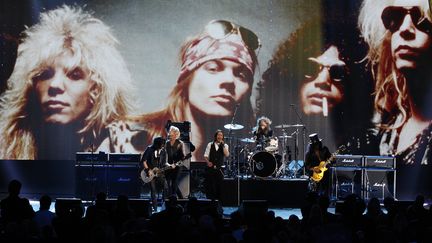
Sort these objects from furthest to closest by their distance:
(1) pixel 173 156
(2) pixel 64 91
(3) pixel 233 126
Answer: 1. (2) pixel 64 91
2. (3) pixel 233 126
3. (1) pixel 173 156

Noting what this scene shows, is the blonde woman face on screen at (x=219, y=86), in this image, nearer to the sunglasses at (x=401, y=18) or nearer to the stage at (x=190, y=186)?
the stage at (x=190, y=186)

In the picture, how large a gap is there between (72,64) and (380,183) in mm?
8048

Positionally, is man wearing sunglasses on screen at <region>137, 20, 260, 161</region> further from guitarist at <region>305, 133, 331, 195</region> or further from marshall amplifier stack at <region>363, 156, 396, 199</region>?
marshall amplifier stack at <region>363, 156, 396, 199</region>

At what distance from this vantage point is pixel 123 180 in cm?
1642

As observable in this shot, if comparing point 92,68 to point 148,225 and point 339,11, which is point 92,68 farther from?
point 148,225

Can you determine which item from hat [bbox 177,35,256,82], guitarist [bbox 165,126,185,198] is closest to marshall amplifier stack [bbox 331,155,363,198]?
hat [bbox 177,35,256,82]

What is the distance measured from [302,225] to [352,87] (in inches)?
415

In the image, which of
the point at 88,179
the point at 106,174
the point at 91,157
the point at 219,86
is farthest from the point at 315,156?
the point at 88,179

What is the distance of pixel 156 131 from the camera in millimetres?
17938

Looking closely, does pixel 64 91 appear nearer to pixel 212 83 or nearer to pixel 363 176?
pixel 212 83

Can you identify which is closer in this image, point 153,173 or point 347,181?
point 153,173

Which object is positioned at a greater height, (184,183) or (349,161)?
(349,161)

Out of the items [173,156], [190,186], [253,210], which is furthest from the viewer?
[190,186]

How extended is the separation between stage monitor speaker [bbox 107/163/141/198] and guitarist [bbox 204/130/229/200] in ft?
5.88
